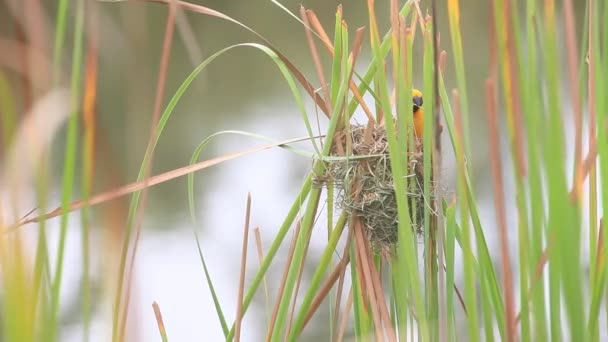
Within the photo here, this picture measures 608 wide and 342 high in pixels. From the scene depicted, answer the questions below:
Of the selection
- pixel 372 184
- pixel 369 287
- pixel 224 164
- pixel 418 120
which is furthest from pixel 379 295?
pixel 224 164

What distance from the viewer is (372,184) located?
709 millimetres

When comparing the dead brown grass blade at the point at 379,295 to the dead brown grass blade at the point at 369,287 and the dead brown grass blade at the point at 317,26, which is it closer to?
the dead brown grass blade at the point at 369,287

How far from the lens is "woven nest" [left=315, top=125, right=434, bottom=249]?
26.4 inches

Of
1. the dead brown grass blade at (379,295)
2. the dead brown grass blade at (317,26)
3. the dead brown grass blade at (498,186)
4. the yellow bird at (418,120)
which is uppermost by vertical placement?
the dead brown grass blade at (317,26)

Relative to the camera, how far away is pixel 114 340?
1.40 feet

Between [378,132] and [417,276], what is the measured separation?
0.77 ft

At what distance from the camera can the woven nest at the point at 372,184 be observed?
26.4 inches

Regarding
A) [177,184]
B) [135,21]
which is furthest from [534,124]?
[177,184]

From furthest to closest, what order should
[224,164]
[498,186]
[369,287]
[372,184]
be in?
1. [224,164]
2. [372,184]
3. [369,287]
4. [498,186]

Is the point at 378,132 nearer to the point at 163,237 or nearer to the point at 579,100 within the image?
the point at 579,100

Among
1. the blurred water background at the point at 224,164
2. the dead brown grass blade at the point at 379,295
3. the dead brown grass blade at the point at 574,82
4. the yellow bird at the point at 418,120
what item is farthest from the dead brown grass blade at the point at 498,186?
the blurred water background at the point at 224,164

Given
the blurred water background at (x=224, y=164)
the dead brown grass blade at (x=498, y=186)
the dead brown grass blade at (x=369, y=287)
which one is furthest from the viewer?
the blurred water background at (x=224, y=164)

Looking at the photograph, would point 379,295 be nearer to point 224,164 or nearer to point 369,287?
point 369,287

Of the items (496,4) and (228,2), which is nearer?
(496,4)
